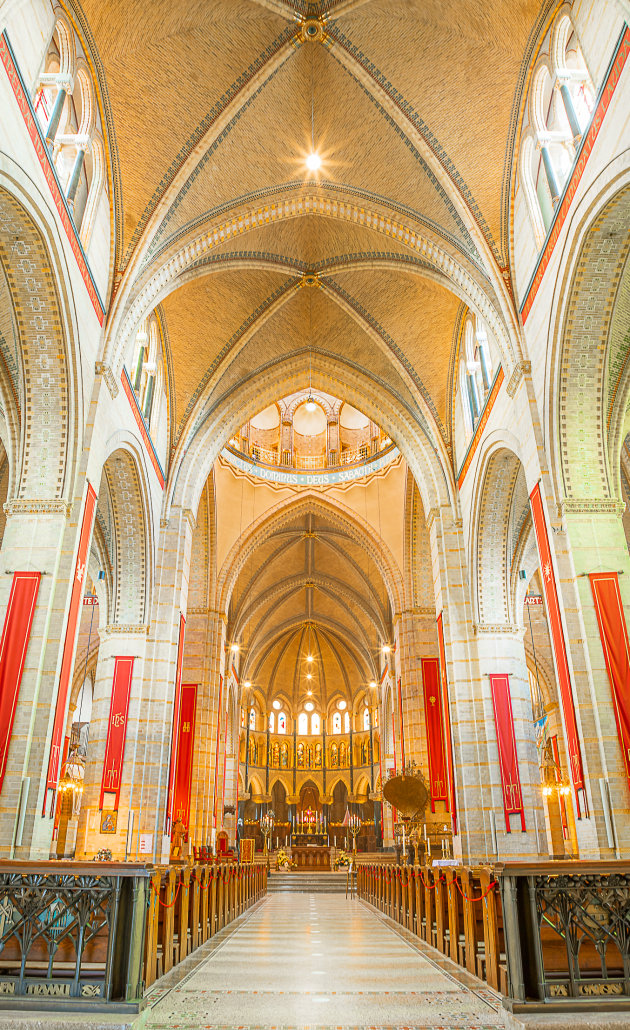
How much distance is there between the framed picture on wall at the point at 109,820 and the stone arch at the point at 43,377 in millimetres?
7017

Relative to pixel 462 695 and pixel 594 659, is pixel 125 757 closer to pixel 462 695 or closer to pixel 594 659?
pixel 462 695

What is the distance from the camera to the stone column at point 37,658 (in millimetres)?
8617

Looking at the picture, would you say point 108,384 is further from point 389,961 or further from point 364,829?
point 364,829

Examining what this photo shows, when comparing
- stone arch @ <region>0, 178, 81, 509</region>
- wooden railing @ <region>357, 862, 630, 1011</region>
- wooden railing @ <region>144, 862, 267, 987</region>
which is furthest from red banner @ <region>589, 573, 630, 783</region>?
stone arch @ <region>0, 178, 81, 509</region>

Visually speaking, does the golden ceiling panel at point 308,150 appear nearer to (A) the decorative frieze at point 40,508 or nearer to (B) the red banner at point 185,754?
(A) the decorative frieze at point 40,508

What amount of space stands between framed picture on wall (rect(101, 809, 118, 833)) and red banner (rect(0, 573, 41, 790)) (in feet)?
19.6

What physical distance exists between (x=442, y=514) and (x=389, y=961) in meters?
11.0

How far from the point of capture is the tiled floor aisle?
4914 mm

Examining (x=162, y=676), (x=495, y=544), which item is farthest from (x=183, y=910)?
(x=495, y=544)

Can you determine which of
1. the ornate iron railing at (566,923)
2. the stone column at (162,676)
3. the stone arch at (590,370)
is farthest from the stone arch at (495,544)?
the ornate iron railing at (566,923)

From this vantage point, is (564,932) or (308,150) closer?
(564,932)

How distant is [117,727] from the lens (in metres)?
14.5

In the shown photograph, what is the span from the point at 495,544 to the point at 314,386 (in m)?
7.01

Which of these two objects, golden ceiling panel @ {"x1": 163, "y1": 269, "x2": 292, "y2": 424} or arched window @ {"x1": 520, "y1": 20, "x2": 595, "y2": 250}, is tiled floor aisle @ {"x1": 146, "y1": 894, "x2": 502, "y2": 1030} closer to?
arched window @ {"x1": 520, "y1": 20, "x2": 595, "y2": 250}
